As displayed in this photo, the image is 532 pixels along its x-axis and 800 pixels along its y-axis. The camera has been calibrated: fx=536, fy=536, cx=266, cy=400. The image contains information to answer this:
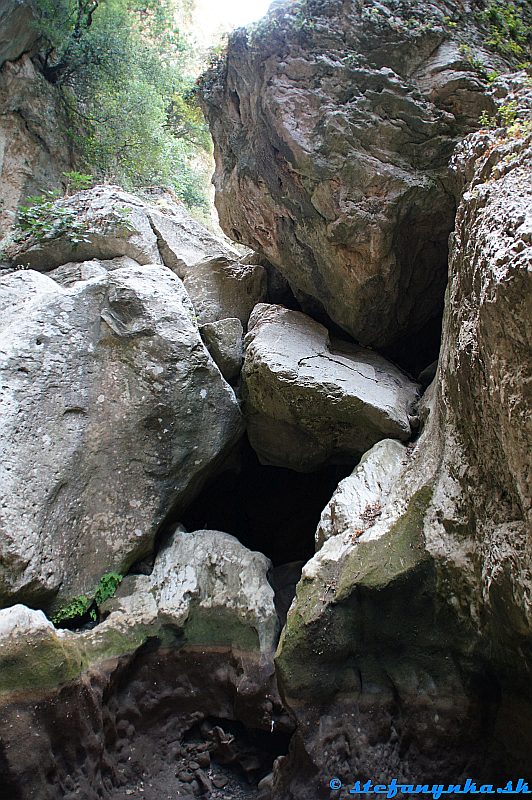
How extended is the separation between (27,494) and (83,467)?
26.7 inches

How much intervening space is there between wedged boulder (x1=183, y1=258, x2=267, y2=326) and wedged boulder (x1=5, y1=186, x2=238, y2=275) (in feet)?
1.13

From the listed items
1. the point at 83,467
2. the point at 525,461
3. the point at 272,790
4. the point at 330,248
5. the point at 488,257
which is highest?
the point at 488,257

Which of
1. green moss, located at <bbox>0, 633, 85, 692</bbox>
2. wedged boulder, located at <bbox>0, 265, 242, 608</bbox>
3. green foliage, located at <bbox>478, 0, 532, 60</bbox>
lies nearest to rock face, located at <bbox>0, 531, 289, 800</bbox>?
green moss, located at <bbox>0, 633, 85, 692</bbox>

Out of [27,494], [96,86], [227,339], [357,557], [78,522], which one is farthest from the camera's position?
[96,86]

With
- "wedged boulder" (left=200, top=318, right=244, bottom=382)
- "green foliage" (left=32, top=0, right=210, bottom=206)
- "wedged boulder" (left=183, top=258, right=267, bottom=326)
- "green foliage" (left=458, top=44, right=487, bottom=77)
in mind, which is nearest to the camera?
"green foliage" (left=458, top=44, right=487, bottom=77)

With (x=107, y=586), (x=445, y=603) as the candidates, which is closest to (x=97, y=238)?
(x=107, y=586)

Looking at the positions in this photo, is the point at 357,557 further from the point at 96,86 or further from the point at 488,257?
the point at 96,86

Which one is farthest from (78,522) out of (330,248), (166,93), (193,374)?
(166,93)

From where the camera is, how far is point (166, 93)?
37.6ft

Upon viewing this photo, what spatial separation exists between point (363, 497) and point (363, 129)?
13.1ft

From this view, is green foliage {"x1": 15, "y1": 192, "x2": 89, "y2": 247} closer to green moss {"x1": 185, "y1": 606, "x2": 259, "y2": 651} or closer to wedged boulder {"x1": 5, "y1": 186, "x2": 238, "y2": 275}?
wedged boulder {"x1": 5, "y1": 186, "x2": 238, "y2": 275}

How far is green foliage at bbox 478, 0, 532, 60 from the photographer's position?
5750 mm

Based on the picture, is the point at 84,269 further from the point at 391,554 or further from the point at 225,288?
the point at 391,554

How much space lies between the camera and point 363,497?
5.07 m
